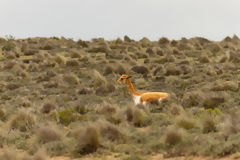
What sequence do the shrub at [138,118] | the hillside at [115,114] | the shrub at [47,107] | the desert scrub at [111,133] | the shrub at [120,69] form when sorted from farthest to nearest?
1. the shrub at [120,69]
2. the shrub at [47,107]
3. the shrub at [138,118]
4. the desert scrub at [111,133]
5. the hillside at [115,114]

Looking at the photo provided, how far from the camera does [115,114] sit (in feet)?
40.2

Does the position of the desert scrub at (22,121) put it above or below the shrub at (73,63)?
below

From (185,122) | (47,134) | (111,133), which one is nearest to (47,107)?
(47,134)

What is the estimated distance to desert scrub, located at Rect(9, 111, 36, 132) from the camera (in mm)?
12195

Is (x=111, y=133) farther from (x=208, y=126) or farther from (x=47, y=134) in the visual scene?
(x=208, y=126)

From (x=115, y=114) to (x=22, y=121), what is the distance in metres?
2.70

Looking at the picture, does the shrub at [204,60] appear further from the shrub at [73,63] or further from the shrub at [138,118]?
the shrub at [138,118]

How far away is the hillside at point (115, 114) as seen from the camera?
930cm

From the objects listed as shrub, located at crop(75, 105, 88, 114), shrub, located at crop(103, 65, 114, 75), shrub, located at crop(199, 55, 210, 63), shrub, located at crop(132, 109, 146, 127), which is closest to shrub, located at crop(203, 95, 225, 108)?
shrub, located at crop(132, 109, 146, 127)

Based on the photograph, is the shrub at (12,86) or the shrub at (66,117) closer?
the shrub at (66,117)

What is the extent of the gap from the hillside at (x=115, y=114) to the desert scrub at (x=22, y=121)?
0.03 m

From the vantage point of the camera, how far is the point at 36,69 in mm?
27984

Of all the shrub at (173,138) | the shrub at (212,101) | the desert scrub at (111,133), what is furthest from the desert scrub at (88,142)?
the shrub at (212,101)

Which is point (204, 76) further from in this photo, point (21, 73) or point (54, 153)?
point (54, 153)
